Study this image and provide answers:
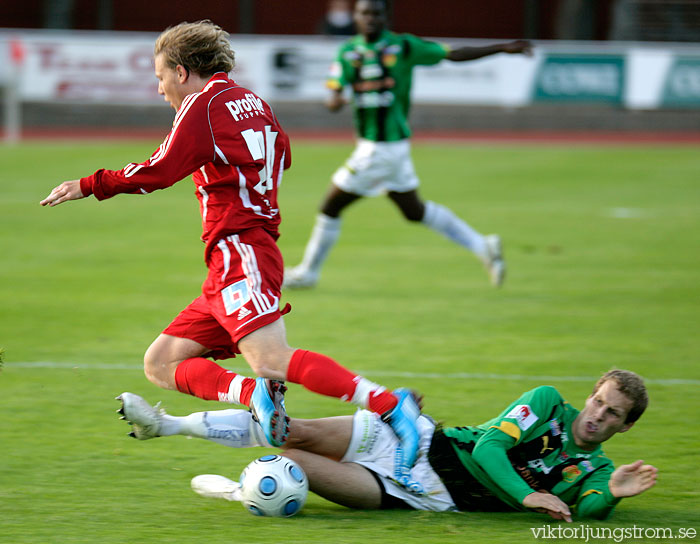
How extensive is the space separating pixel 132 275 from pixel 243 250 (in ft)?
17.7

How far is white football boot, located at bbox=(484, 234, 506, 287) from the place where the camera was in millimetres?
8633

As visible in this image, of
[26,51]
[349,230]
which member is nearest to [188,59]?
[349,230]

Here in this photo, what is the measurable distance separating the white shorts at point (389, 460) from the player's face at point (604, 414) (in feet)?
1.99

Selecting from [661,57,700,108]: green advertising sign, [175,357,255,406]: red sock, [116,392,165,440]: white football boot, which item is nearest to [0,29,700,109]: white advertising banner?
[661,57,700,108]: green advertising sign

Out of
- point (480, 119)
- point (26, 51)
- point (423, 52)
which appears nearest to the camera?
point (423, 52)

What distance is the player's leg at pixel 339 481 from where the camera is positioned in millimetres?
4082

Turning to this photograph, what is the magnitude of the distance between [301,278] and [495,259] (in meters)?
1.65

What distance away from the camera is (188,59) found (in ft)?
13.6

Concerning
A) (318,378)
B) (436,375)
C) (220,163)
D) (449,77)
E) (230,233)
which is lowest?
(436,375)

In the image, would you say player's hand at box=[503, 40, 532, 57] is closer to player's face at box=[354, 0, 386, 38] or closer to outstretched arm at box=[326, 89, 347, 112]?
player's face at box=[354, 0, 386, 38]

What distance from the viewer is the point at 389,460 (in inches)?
163

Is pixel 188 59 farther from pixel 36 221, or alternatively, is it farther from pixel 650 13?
pixel 650 13

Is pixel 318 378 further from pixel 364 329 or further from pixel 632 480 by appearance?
pixel 364 329

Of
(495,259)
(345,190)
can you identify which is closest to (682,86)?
(495,259)
